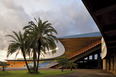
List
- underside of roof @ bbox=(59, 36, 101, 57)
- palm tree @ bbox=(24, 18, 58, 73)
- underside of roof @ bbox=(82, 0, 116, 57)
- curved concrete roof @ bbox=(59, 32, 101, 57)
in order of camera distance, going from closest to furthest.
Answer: underside of roof @ bbox=(82, 0, 116, 57) → palm tree @ bbox=(24, 18, 58, 73) → curved concrete roof @ bbox=(59, 32, 101, 57) → underside of roof @ bbox=(59, 36, 101, 57)

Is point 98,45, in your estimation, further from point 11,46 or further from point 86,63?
point 11,46

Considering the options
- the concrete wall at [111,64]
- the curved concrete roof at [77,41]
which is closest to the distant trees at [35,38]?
the concrete wall at [111,64]

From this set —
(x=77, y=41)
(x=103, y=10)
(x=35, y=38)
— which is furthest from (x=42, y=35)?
(x=77, y=41)

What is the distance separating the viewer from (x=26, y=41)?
24.2 m

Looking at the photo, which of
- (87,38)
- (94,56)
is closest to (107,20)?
(87,38)

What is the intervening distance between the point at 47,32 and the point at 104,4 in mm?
18044

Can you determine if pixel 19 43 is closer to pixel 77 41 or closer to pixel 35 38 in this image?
pixel 35 38

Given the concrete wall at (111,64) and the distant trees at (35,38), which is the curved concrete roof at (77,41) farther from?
the distant trees at (35,38)

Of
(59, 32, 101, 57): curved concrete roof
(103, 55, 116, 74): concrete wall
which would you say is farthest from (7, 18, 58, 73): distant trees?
(59, 32, 101, 57): curved concrete roof

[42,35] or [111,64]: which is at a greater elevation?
[42,35]

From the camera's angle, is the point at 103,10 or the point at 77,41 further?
the point at 77,41

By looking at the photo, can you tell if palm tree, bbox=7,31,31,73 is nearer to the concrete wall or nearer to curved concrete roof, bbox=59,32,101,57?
the concrete wall

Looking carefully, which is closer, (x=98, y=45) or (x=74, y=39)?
(x=98, y=45)

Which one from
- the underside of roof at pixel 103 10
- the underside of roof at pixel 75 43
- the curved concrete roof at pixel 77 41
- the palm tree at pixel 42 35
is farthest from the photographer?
the underside of roof at pixel 75 43
